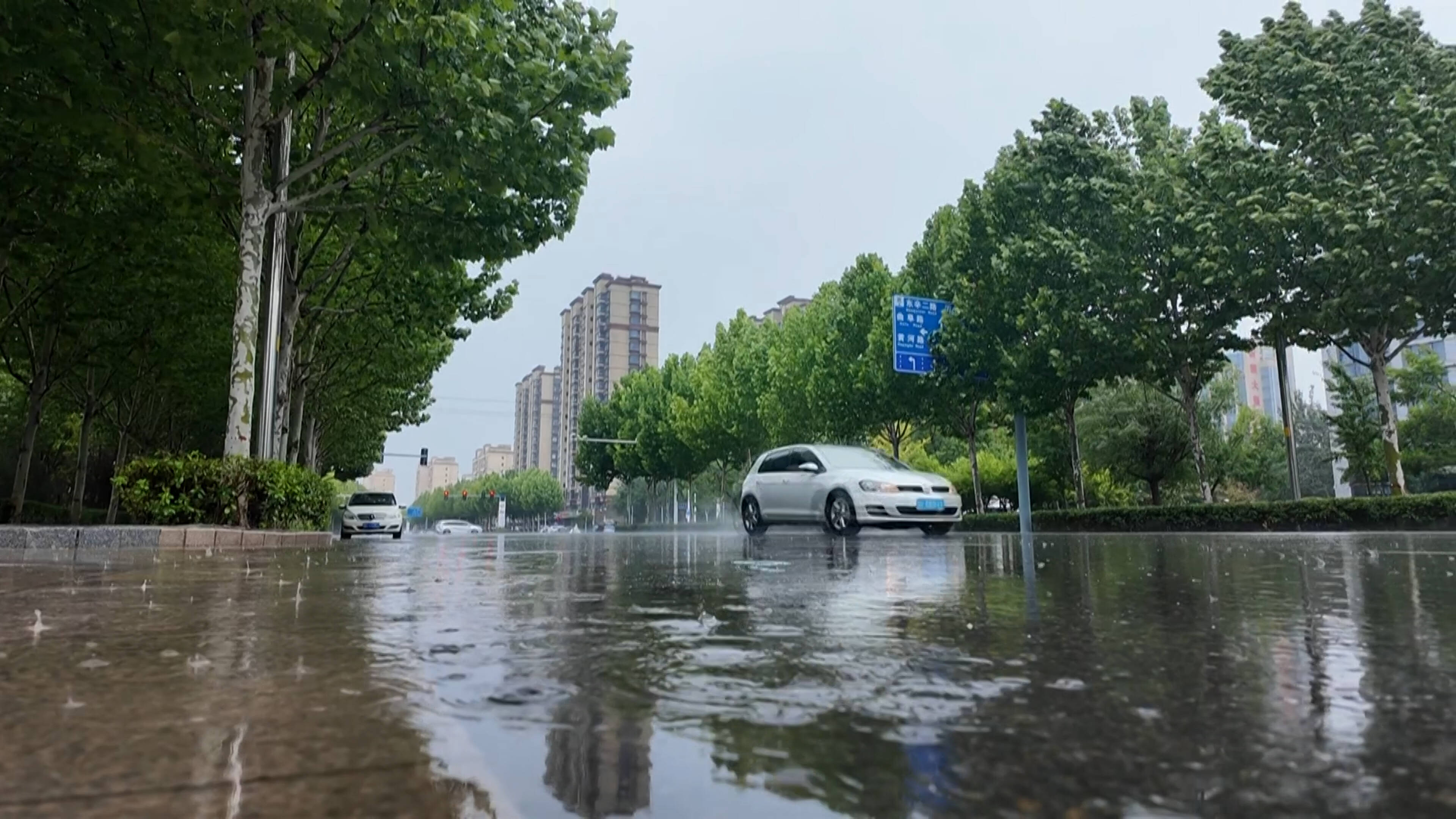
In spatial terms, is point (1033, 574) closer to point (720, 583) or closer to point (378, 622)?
point (720, 583)

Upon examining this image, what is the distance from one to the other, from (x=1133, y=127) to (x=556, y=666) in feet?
82.8

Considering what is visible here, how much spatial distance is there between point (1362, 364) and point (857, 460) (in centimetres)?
1270

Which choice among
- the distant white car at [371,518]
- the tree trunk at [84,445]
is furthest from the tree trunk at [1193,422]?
the tree trunk at [84,445]

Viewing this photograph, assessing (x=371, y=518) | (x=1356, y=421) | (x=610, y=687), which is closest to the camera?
(x=610, y=687)

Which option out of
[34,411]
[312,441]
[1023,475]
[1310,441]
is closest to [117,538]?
[34,411]

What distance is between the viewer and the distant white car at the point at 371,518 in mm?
24953

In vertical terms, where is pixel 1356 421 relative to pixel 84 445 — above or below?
above

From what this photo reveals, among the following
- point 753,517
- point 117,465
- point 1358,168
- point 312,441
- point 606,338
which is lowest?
point 753,517

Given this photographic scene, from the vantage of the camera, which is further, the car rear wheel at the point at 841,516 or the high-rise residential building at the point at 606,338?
the high-rise residential building at the point at 606,338

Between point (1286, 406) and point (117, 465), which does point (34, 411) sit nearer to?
point (117, 465)

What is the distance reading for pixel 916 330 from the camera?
2531 cm

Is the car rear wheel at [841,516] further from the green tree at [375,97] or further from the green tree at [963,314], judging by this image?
the green tree at [963,314]

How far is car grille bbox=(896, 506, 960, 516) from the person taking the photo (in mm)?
12195

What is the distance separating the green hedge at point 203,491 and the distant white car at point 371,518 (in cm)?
1418
